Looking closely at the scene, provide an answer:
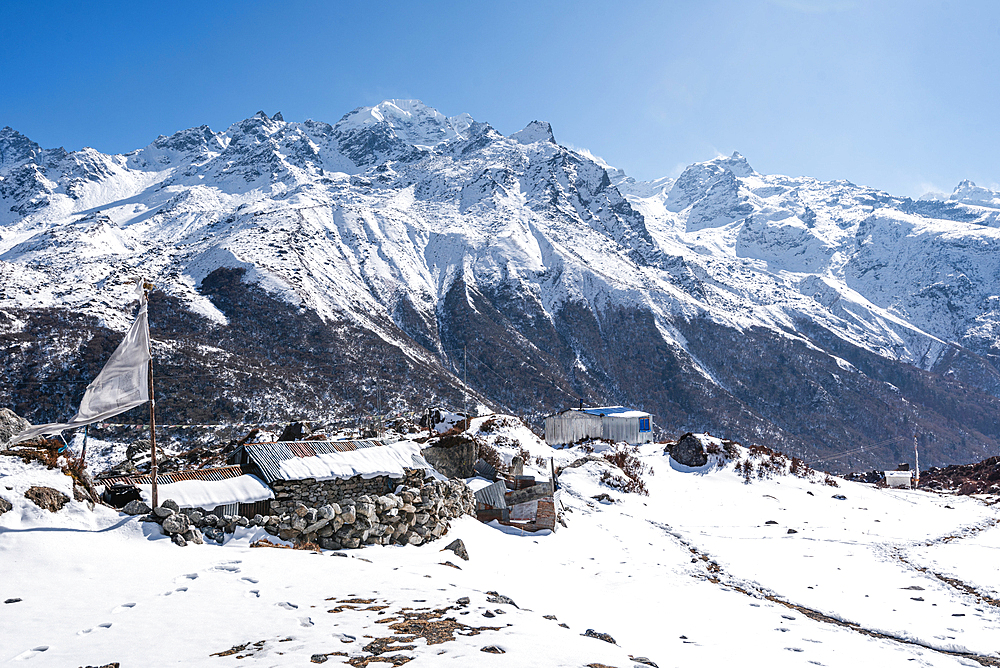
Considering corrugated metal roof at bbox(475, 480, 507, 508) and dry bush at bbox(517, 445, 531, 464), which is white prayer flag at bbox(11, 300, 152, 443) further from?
dry bush at bbox(517, 445, 531, 464)

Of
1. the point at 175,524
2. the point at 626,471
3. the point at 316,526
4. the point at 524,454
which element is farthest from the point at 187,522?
the point at 626,471

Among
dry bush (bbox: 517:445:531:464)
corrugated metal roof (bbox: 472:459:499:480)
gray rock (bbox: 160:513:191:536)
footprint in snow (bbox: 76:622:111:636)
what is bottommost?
dry bush (bbox: 517:445:531:464)

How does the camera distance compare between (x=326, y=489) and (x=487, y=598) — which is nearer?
(x=487, y=598)

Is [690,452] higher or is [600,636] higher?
[600,636]

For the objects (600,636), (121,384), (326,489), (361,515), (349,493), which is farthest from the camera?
(349,493)

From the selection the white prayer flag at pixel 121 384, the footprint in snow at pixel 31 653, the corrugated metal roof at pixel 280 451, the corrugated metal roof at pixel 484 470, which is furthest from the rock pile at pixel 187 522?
the corrugated metal roof at pixel 484 470

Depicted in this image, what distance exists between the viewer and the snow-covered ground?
24.7 ft

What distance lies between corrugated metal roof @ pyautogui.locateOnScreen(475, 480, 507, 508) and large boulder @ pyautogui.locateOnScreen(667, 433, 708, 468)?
19.8m

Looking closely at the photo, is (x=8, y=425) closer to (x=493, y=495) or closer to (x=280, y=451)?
(x=280, y=451)

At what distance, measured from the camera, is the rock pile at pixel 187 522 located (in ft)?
39.5

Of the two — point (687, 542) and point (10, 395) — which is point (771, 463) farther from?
point (10, 395)

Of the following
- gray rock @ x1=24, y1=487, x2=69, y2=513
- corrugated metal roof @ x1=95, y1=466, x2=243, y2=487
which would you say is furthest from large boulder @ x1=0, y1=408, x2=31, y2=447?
gray rock @ x1=24, y1=487, x2=69, y2=513

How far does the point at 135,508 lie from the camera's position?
1226cm

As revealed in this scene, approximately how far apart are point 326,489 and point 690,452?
94.0 feet
